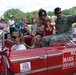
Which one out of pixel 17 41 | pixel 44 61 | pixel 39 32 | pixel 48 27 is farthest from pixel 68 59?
pixel 39 32

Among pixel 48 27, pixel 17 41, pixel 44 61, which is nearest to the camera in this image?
pixel 44 61

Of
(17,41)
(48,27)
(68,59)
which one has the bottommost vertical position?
(68,59)

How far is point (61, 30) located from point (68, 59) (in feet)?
3.31

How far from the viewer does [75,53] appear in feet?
15.1

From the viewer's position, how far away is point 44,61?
161 inches

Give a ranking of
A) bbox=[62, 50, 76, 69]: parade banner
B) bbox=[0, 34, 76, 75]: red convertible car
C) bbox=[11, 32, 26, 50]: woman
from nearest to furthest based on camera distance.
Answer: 1. bbox=[0, 34, 76, 75]: red convertible car
2. bbox=[11, 32, 26, 50]: woman
3. bbox=[62, 50, 76, 69]: parade banner

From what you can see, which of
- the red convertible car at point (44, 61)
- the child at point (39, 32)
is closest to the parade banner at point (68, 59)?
the red convertible car at point (44, 61)

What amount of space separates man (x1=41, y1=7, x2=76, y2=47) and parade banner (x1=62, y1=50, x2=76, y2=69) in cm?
60

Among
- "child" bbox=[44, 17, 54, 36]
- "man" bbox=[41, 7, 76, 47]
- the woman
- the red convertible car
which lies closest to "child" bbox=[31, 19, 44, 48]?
"child" bbox=[44, 17, 54, 36]

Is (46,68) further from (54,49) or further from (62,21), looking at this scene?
(62,21)

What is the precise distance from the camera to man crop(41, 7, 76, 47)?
503cm

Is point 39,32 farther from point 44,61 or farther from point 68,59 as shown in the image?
point 44,61

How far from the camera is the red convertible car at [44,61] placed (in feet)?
12.0

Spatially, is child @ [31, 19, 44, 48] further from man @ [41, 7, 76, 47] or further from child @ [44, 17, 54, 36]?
man @ [41, 7, 76, 47]
